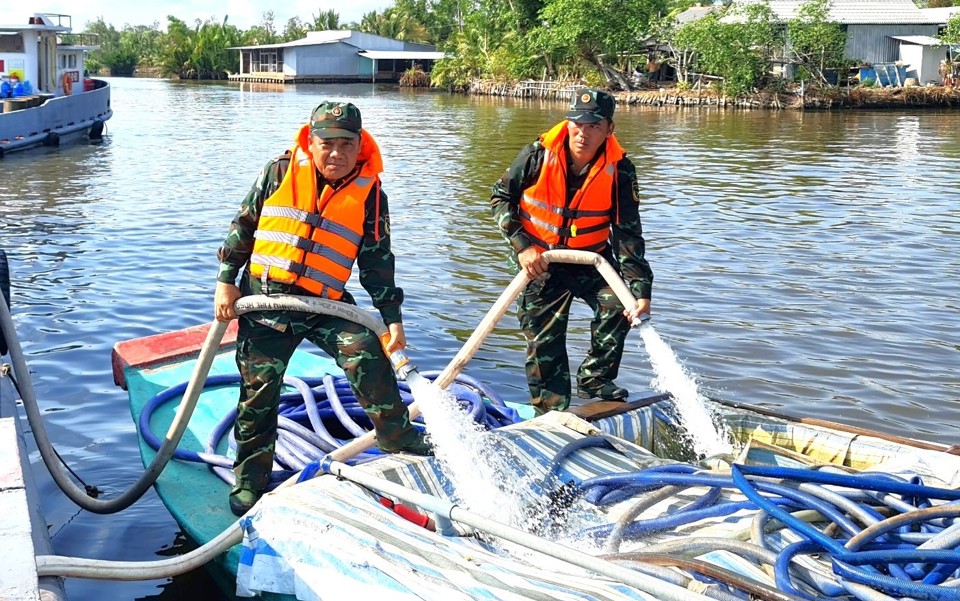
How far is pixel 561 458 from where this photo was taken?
5148 millimetres

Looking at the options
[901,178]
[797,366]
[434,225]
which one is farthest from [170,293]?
[901,178]

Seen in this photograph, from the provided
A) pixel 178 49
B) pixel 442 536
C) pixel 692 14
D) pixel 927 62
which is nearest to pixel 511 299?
pixel 442 536

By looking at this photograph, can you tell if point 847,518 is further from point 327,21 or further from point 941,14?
point 327,21

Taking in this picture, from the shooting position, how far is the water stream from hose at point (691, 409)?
19.1ft

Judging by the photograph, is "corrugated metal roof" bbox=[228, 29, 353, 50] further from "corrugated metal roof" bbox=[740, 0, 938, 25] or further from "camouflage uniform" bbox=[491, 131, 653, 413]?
"camouflage uniform" bbox=[491, 131, 653, 413]

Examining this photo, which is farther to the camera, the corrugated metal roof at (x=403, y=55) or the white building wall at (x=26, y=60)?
the corrugated metal roof at (x=403, y=55)

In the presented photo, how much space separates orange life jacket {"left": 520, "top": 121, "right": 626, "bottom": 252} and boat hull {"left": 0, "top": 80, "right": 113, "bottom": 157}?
64.5 feet

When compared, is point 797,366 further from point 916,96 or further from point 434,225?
point 916,96

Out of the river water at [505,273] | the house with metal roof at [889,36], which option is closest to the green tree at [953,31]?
the house with metal roof at [889,36]

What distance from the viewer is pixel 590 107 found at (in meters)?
5.82

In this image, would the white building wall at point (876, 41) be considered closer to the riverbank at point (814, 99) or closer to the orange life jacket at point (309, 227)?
the riverbank at point (814, 99)

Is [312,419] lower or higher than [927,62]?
lower

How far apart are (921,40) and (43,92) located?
35.5 m

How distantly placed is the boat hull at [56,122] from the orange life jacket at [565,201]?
19.6 metres
